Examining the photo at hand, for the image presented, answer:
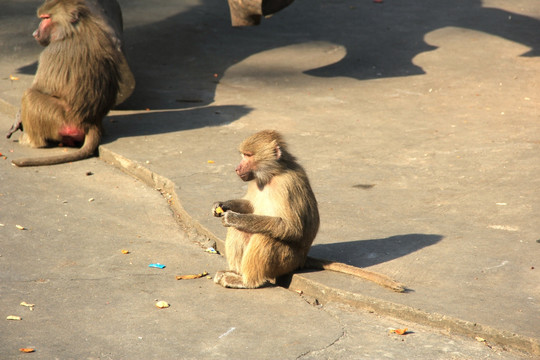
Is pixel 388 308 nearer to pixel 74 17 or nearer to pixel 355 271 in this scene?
pixel 355 271

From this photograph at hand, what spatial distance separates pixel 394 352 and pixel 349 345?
0.78 feet

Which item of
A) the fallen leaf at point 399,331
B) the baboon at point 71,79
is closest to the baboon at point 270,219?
the fallen leaf at point 399,331

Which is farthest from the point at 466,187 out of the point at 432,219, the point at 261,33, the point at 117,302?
the point at 261,33

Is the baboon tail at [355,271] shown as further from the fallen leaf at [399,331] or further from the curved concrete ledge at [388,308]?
the fallen leaf at [399,331]

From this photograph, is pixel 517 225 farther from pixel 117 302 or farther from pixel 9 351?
pixel 9 351

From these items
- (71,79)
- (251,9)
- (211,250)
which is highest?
(251,9)

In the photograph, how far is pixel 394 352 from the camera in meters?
3.90

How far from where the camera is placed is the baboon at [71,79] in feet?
23.2

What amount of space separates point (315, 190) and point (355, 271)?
165 centimetres

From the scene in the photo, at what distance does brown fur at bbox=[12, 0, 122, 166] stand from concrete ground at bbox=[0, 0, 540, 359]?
0.94 ft

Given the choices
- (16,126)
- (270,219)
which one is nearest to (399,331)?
(270,219)

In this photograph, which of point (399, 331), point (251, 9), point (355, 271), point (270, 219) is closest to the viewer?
point (399, 331)

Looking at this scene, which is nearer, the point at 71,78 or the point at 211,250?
the point at 211,250

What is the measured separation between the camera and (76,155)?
707cm
